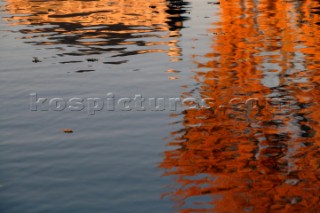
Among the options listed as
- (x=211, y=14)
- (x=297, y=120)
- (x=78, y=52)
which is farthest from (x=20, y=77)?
(x=211, y=14)

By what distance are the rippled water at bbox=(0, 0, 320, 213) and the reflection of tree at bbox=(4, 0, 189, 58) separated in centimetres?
19

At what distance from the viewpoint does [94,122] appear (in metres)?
12.3

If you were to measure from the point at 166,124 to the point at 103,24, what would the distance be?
14995 mm

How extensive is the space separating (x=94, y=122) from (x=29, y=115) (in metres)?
1.52

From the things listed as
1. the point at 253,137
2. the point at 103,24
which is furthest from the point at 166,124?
the point at 103,24

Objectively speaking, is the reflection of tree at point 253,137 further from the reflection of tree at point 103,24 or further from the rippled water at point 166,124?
the reflection of tree at point 103,24

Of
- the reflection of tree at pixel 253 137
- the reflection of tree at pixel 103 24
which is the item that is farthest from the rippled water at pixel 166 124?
the reflection of tree at pixel 103 24

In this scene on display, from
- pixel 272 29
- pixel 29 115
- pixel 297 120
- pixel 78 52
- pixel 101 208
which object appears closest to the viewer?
pixel 101 208

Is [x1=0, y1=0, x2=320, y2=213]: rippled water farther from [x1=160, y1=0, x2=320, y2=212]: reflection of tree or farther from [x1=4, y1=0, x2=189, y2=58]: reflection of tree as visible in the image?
[x1=4, y1=0, x2=189, y2=58]: reflection of tree

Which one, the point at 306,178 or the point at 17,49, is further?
the point at 17,49

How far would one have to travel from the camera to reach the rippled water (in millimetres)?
8555

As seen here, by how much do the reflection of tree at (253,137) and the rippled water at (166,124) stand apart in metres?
0.03

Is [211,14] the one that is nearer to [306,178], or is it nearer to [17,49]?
[17,49]

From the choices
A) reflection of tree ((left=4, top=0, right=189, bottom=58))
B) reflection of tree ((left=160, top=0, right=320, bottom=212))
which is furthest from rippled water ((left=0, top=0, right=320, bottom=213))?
reflection of tree ((left=4, top=0, right=189, bottom=58))
